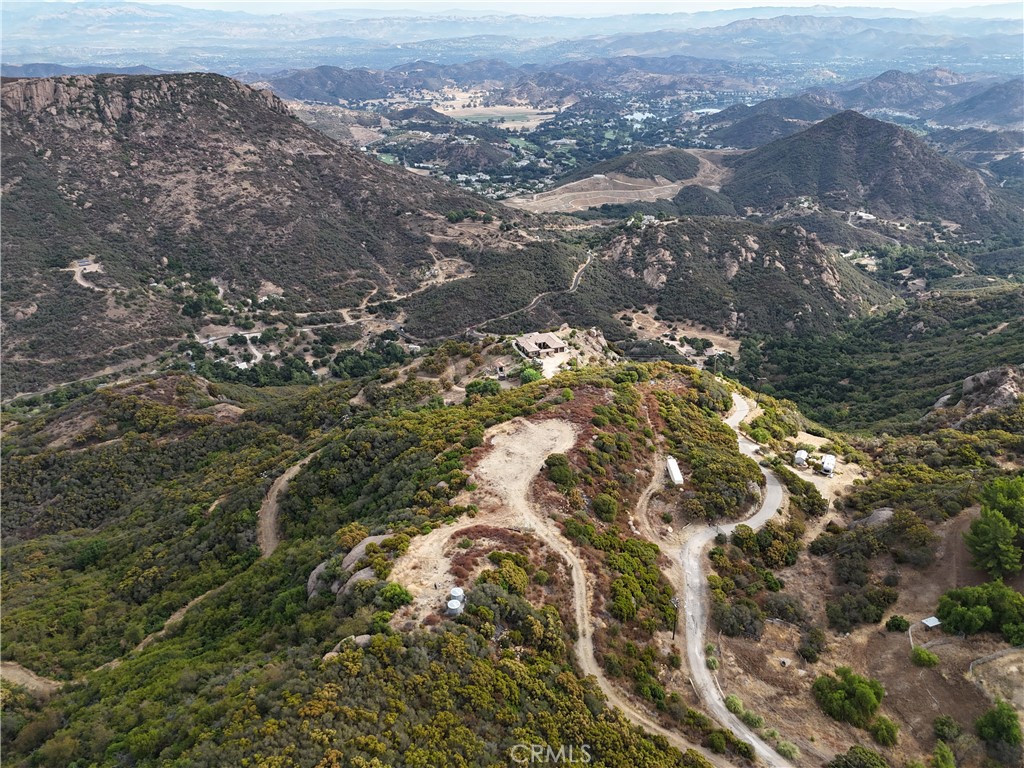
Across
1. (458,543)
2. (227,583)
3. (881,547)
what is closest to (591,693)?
(458,543)

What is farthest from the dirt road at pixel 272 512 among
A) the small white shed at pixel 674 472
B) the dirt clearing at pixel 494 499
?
the small white shed at pixel 674 472

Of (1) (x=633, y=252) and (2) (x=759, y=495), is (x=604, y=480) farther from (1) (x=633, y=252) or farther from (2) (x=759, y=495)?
(1) (x=633, y=252)

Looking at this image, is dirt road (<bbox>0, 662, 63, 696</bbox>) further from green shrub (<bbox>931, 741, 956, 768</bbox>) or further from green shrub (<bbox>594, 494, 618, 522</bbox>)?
green shrub (<bbox>931, 741, 956, 768</bbox>)

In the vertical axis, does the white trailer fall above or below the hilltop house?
below

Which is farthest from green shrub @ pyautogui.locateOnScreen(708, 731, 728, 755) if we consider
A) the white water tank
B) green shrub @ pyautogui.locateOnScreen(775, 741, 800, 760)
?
the white water tank

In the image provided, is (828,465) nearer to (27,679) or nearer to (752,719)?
(752,719)

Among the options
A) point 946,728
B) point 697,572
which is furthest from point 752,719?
point 697,572
